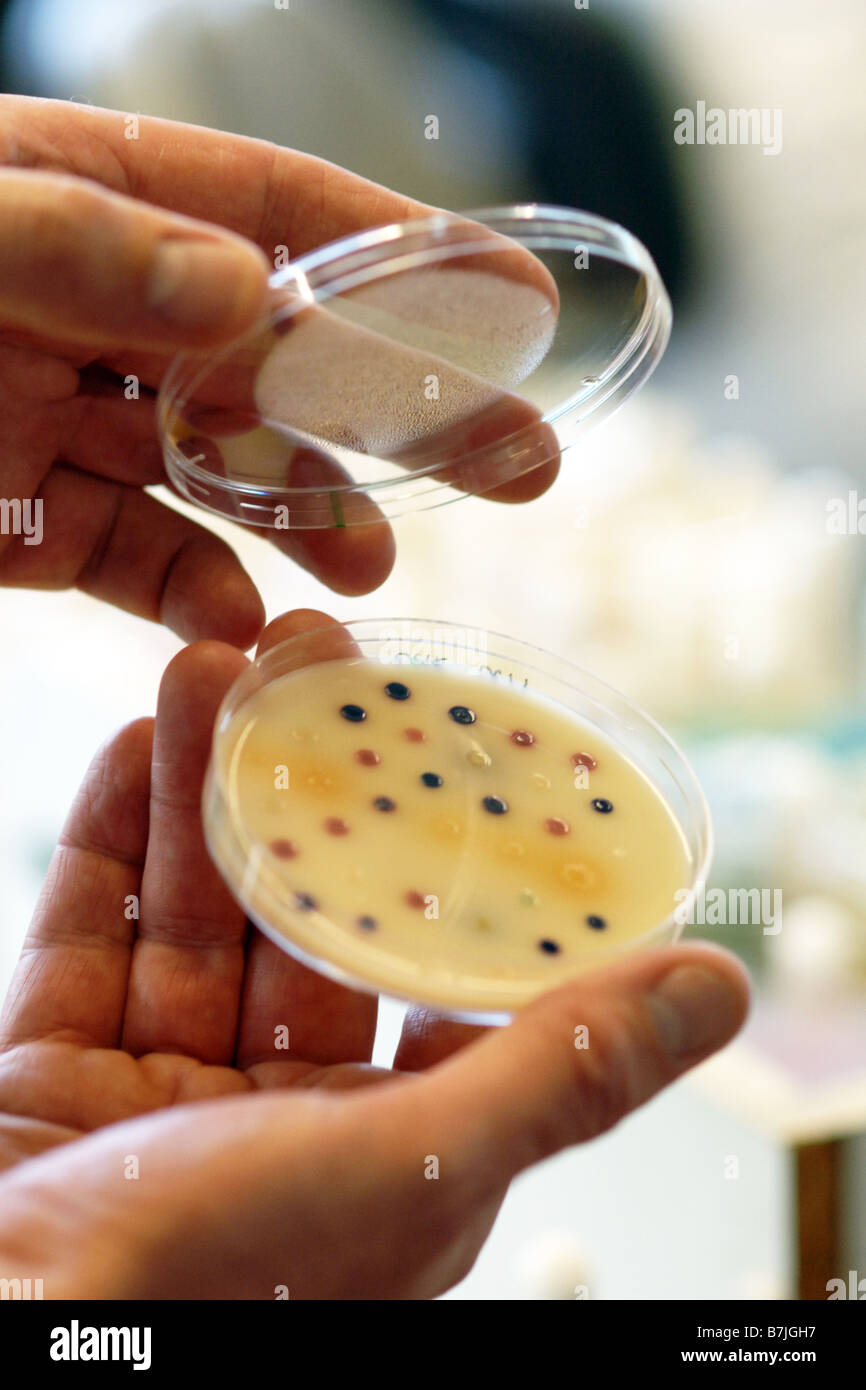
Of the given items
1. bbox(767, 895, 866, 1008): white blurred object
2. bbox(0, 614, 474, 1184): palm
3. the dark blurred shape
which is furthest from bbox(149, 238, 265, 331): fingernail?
the dark blurred shape

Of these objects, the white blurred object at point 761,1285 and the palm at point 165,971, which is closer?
the palm at point 165,971

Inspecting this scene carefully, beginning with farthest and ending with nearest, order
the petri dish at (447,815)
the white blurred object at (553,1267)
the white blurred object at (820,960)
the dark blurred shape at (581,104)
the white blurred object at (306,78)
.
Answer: the dark blurred shape at (581,104) < the white blurred object at (306,78) < the white blurred object at (820,960) < the white blurred object at (553,1267) < the petri dish at (447,815)

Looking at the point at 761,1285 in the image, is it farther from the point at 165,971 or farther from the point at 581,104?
the point at 581,104

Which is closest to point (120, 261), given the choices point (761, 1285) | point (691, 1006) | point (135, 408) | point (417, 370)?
point (417, 370)

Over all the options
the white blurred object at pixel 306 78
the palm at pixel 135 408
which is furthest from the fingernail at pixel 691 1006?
the white blurred object at pixel 306 78

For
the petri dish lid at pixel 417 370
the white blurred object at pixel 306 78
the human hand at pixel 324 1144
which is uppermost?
the white blurred object at pixel 306 78

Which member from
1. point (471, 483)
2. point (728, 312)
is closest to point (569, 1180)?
point (471, 483)

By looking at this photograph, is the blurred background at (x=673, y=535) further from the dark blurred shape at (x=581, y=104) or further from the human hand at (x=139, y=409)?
the human hand at (x=139, y=409)
